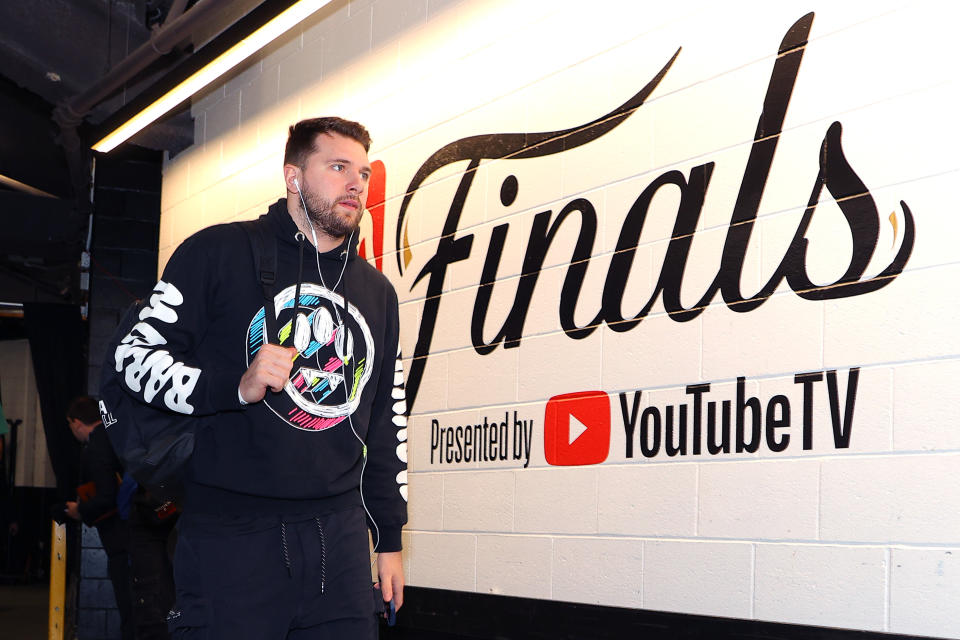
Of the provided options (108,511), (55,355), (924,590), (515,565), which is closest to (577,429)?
(515,565)

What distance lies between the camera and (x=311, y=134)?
2486 mm

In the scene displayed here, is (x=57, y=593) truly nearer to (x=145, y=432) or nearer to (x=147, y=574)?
(x=147, y=574)

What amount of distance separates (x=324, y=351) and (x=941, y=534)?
139cm

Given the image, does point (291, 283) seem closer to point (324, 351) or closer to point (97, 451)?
point (324, 351)

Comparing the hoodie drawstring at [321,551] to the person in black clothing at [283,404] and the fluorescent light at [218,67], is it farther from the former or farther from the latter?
the fluorescent light at [218,67]

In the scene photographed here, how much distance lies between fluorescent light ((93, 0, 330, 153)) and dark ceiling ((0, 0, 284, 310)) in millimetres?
40

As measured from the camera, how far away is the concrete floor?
8.20 metres

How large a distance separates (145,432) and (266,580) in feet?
1.29

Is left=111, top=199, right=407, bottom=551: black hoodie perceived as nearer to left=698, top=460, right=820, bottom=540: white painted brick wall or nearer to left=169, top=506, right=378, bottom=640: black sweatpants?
left=169, top=506, right=378, bottom=640: black sweatpants

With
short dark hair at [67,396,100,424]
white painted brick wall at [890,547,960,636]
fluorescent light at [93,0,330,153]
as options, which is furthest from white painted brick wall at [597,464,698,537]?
short dark hair at [67,396,100,424]

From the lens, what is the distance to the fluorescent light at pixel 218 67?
3.99 metres

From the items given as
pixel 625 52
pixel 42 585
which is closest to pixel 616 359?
pixel 625 52

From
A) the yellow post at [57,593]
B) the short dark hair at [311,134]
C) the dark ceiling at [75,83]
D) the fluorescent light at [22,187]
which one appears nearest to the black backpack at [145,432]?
the short dark hair at [311,134]

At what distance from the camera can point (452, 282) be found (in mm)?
4180
